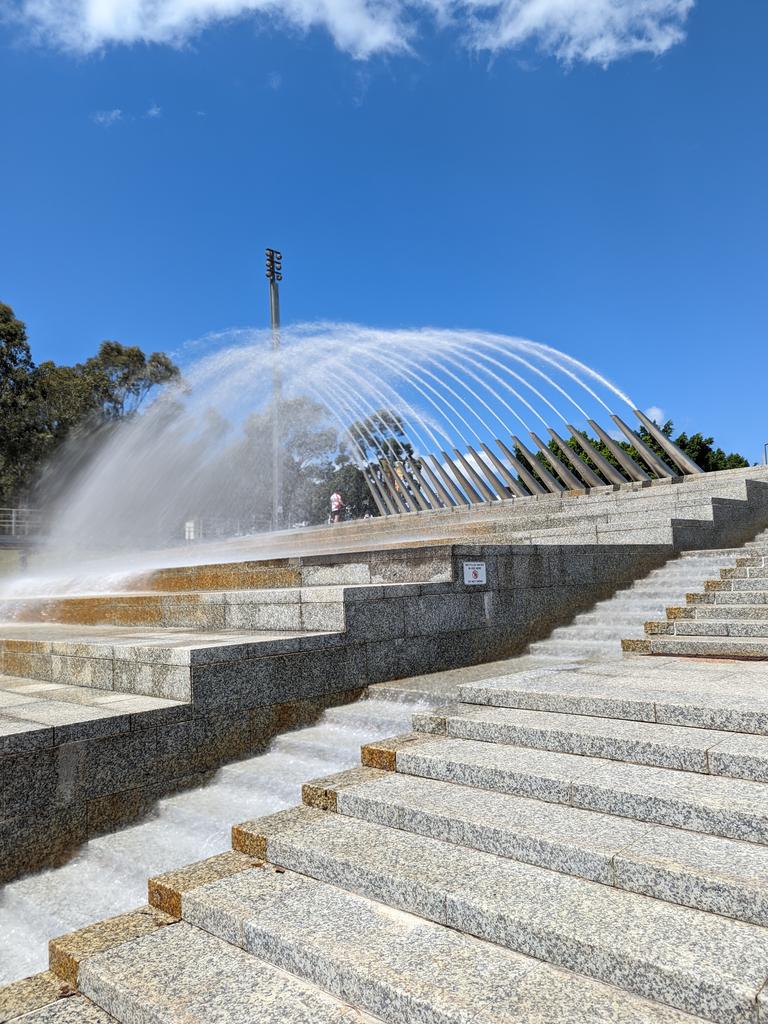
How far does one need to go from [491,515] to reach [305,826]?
37.7 ft

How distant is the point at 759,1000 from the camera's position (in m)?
2.06

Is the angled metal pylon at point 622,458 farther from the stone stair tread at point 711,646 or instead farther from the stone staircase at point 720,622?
the stone stair tread at point 711,646

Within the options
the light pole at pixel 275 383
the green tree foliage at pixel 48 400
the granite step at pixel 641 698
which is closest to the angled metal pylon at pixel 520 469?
the light pole at pixel 275 383

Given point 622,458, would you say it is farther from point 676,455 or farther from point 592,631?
point 592,631

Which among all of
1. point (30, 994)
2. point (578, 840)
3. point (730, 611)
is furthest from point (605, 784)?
point (730, 611)

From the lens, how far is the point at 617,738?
3.85 metres

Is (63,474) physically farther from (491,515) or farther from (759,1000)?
(759,1000)

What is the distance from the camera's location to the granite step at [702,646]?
612cm

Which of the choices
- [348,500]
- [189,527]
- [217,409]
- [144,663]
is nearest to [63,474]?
[189,527]

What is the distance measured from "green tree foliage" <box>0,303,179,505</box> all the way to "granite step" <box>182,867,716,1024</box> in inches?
1480

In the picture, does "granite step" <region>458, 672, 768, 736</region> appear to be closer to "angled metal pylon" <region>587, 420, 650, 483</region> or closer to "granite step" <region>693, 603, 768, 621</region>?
"granite step" <region>693, 603, 768, 621</region>

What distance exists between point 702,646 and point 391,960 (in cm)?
479

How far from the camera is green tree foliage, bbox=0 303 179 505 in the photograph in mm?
35969

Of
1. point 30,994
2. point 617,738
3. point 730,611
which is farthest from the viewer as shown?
point 730,611
